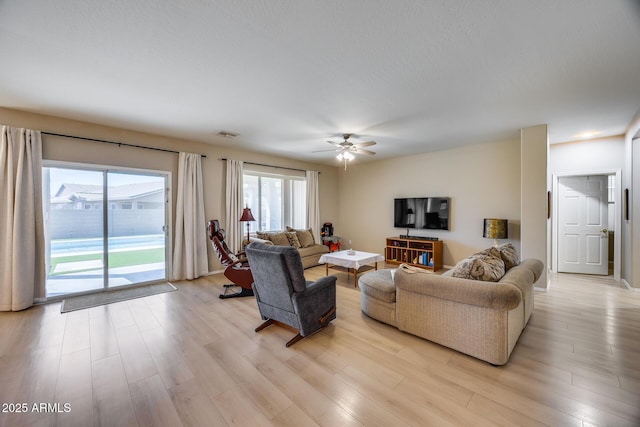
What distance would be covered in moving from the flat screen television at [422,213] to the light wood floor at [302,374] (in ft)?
9.01

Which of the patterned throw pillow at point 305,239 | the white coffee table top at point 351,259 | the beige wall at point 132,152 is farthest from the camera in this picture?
the patterned throw pillow at point 305,239

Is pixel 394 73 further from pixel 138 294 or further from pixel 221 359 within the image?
pixel 138 294

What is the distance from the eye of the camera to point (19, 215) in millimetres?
3342

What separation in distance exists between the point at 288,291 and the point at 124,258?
3613mm

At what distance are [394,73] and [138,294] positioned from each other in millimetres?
4729

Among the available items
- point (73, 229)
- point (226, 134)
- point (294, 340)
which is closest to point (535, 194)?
point (294, 340)

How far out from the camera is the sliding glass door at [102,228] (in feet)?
12.4

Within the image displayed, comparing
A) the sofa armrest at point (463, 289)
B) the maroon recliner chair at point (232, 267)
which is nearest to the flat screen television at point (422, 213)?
the sofa armrest at point (463, 289)

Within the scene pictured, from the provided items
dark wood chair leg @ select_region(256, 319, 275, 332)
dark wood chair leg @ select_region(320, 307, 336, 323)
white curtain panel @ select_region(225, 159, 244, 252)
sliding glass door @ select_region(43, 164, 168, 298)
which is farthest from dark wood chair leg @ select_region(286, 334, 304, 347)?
sliding glass door @ select_region(43, 164, 168, 298)

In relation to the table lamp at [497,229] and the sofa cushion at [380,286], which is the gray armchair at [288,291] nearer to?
the sofa cushion at [380,286]

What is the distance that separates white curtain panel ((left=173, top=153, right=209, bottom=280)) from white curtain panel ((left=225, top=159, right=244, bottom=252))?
0.59m

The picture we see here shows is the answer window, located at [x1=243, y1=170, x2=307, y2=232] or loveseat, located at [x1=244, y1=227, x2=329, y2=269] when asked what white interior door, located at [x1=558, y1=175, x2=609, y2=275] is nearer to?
loveseat, located at [x1=244, y1=227, x2=329, y2=269]

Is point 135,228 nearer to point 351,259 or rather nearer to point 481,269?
point 351,259

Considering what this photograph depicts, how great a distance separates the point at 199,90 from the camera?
2.85m
